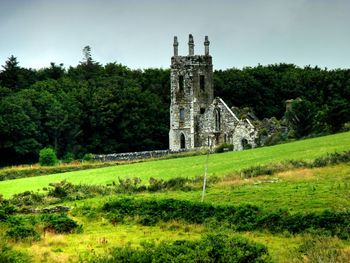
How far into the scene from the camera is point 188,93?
79750 millimetres

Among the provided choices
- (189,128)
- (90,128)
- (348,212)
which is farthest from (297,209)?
(90,128)

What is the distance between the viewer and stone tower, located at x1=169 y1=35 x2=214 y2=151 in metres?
79.2

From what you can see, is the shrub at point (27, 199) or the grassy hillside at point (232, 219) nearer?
the grassy hillside at point (232, 219)

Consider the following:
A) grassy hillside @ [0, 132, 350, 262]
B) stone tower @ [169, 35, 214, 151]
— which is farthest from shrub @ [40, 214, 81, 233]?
stone tower @ [169, 35, 214, 151]

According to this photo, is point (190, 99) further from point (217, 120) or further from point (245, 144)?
point (245, 144)

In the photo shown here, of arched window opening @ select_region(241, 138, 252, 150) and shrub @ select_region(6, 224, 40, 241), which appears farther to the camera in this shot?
arched window opening @ select_region(241, 138, 252, 150)

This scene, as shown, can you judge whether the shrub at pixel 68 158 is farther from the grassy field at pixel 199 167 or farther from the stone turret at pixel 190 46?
the stone turret at pixel 190 46

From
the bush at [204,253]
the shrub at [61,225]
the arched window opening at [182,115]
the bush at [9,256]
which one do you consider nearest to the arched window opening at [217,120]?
the arched window opening at [182,115]

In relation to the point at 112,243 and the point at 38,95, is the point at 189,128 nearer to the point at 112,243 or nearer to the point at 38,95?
the point at 38,95

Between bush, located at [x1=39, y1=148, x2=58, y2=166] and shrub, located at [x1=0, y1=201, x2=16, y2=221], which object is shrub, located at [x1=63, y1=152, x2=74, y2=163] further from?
shrub, located at [x1=0, y1=201, x2=16, y2=221]

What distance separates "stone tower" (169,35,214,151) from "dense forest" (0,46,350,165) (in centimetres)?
982

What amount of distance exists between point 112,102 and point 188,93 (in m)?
14.1

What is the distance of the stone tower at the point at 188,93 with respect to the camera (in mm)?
79188

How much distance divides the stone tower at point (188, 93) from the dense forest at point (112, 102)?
982cm
